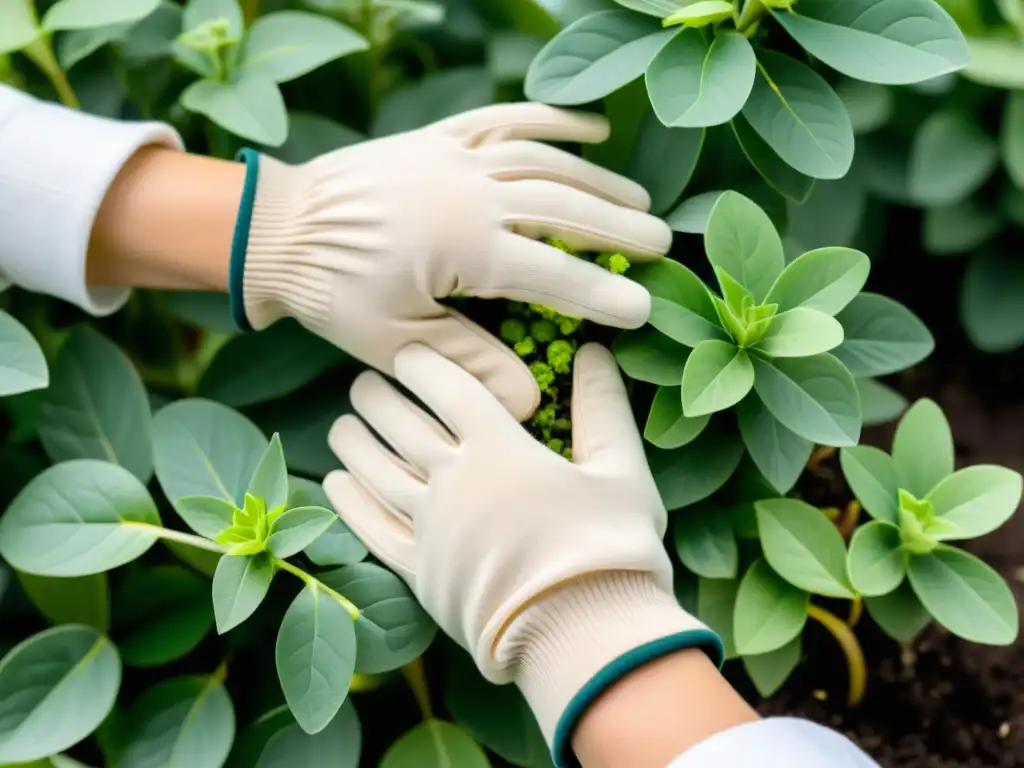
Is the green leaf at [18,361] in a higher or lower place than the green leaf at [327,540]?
higher

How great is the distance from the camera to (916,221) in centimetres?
111

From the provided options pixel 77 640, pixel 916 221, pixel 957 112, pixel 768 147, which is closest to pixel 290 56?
pixel 768 147

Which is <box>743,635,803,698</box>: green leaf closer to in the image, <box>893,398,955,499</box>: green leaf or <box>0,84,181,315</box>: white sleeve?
<box>893,398,955,499</box>: green leaf

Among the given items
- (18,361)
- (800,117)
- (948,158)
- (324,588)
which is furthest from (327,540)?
(948,158)

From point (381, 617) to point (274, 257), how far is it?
0.90 ft

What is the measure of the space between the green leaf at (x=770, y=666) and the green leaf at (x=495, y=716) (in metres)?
0.17

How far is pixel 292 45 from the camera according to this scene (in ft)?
2.50

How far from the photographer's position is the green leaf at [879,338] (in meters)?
0.69

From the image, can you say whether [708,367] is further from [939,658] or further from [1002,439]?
[1002,439]

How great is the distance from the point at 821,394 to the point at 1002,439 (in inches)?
21.1

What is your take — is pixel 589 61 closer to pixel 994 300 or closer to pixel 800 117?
pixel 800 117

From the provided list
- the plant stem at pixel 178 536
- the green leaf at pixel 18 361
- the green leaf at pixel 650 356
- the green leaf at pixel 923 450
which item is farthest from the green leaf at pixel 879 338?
the green leaf at pixel 18 361

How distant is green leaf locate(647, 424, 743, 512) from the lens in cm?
67

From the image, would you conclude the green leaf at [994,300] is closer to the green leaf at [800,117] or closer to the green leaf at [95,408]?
the green leaf at [800,117]
